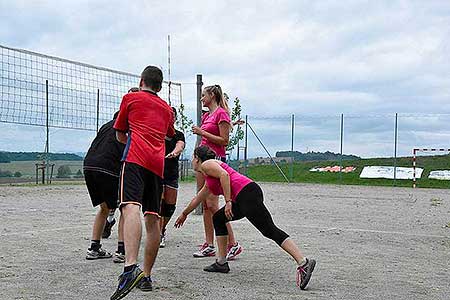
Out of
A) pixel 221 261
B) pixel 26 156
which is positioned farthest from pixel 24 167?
pixel 221 261

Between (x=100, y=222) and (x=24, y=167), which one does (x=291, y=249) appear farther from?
(x=24, y=167)

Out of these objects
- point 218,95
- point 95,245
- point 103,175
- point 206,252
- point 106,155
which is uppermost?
point 218,95

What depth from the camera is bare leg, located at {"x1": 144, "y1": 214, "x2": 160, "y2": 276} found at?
571 centimetres

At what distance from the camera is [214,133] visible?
7.48 meters

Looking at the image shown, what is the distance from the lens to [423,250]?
8469mm

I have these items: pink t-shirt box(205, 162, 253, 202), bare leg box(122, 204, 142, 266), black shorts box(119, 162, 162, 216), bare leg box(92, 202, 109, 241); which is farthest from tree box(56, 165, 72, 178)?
bare leg box(122, 204, 142, 266)

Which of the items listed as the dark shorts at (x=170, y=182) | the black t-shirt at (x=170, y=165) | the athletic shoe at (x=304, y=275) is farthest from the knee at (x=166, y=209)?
the athletic shoe at (x=304, y=275)

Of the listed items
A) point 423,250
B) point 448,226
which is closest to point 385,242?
point 423,250

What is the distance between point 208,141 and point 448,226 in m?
5.67

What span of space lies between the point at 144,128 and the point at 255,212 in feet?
4.60

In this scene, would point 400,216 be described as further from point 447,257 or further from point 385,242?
point 447,257

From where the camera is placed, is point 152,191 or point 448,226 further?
point 448,226

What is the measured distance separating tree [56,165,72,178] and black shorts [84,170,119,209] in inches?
883

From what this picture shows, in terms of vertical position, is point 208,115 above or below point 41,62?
below
